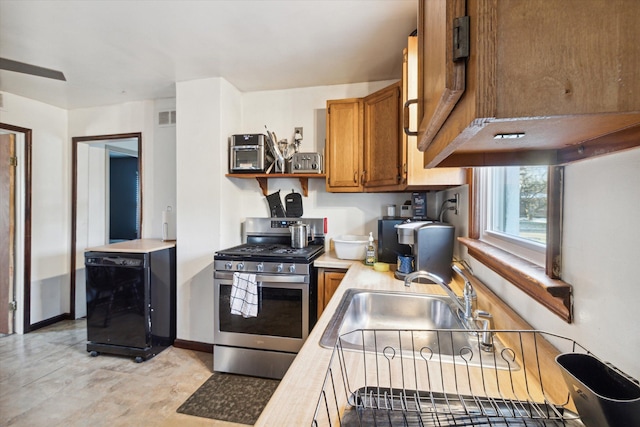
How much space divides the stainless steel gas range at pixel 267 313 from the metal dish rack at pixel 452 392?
4.35ft

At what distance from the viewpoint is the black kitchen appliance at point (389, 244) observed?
88.8 inches

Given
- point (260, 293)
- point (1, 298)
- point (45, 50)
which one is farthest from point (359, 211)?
point (1, 298)

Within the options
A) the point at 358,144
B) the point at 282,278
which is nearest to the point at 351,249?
the point at 282,278

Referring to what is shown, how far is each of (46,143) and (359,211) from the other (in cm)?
348

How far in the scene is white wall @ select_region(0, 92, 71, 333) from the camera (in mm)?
3004

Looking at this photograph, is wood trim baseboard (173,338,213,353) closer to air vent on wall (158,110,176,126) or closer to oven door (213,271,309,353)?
oven door (213,271,309,353)

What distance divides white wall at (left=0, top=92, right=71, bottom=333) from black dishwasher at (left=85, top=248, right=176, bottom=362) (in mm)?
1152

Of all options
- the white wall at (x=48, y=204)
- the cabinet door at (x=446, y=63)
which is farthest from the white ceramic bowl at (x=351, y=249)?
the white wall at (x=48, y=204)

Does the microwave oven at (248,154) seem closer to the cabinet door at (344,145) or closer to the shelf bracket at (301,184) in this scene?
the shelf bracket at (301,184)

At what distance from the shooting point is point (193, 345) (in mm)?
2623

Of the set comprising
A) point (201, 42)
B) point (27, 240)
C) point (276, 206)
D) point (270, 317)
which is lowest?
point (270, 317)

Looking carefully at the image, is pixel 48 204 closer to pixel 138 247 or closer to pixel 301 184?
pixel 138 247

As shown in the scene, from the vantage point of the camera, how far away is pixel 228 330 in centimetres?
230

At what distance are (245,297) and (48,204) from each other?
2712 millimetres
